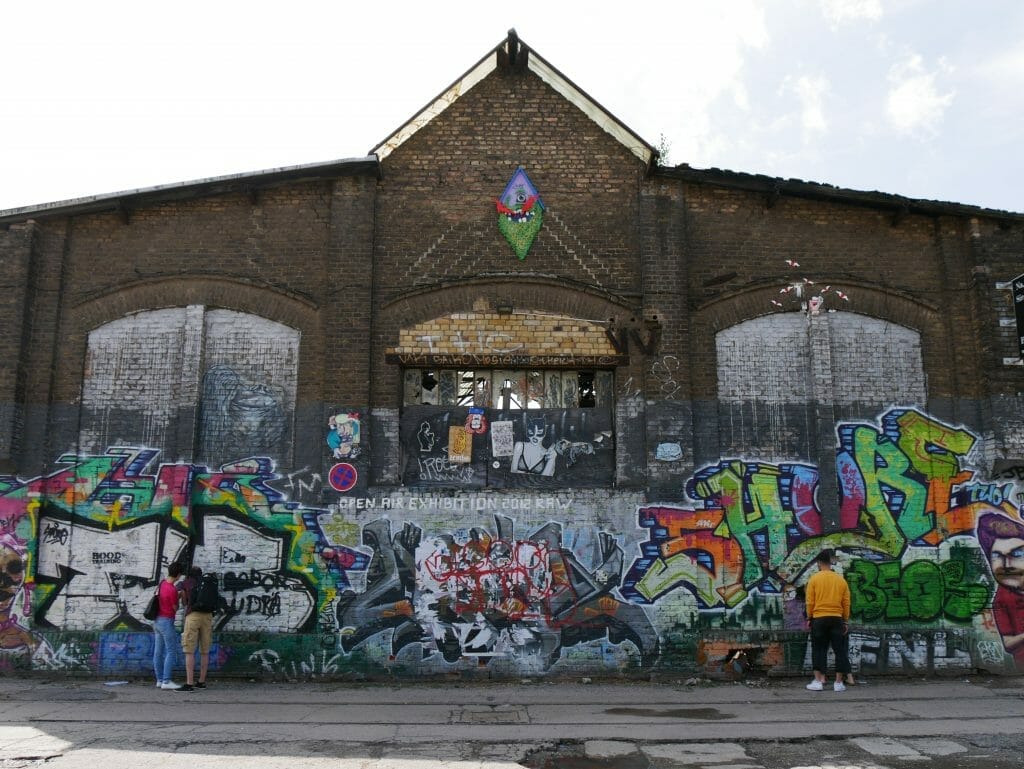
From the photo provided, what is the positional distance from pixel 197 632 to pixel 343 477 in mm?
2505

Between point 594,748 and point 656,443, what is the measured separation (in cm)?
446

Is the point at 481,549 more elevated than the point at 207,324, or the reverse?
the point at 207,324

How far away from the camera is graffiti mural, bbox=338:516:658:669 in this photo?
34.0ft

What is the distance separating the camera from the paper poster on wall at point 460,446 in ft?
35.7

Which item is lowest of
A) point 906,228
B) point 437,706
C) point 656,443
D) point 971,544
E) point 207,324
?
point 437,706

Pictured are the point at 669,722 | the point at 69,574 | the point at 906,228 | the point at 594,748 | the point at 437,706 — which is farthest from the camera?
the point at 906,228

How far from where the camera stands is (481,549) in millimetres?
10562

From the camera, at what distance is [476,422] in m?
11.0

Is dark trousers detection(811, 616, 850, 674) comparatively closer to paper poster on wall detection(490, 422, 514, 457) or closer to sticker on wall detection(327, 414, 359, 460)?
paper poster on wall detection(490, 422, 514, 457)

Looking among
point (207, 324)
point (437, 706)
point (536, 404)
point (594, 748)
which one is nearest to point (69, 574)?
point (207, 324)

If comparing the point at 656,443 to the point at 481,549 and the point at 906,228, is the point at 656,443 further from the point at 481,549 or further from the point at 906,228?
the point at 906,228

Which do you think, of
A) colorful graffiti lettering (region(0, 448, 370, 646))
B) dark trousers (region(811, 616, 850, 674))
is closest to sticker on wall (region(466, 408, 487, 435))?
colorful graffiti lettering (region(0, 448, 370, 646))

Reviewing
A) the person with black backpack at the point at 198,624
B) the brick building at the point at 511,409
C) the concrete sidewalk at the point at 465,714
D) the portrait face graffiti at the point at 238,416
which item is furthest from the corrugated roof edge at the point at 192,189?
the concrete sidewalk at the point at 465,714

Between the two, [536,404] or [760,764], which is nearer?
[760,764]
